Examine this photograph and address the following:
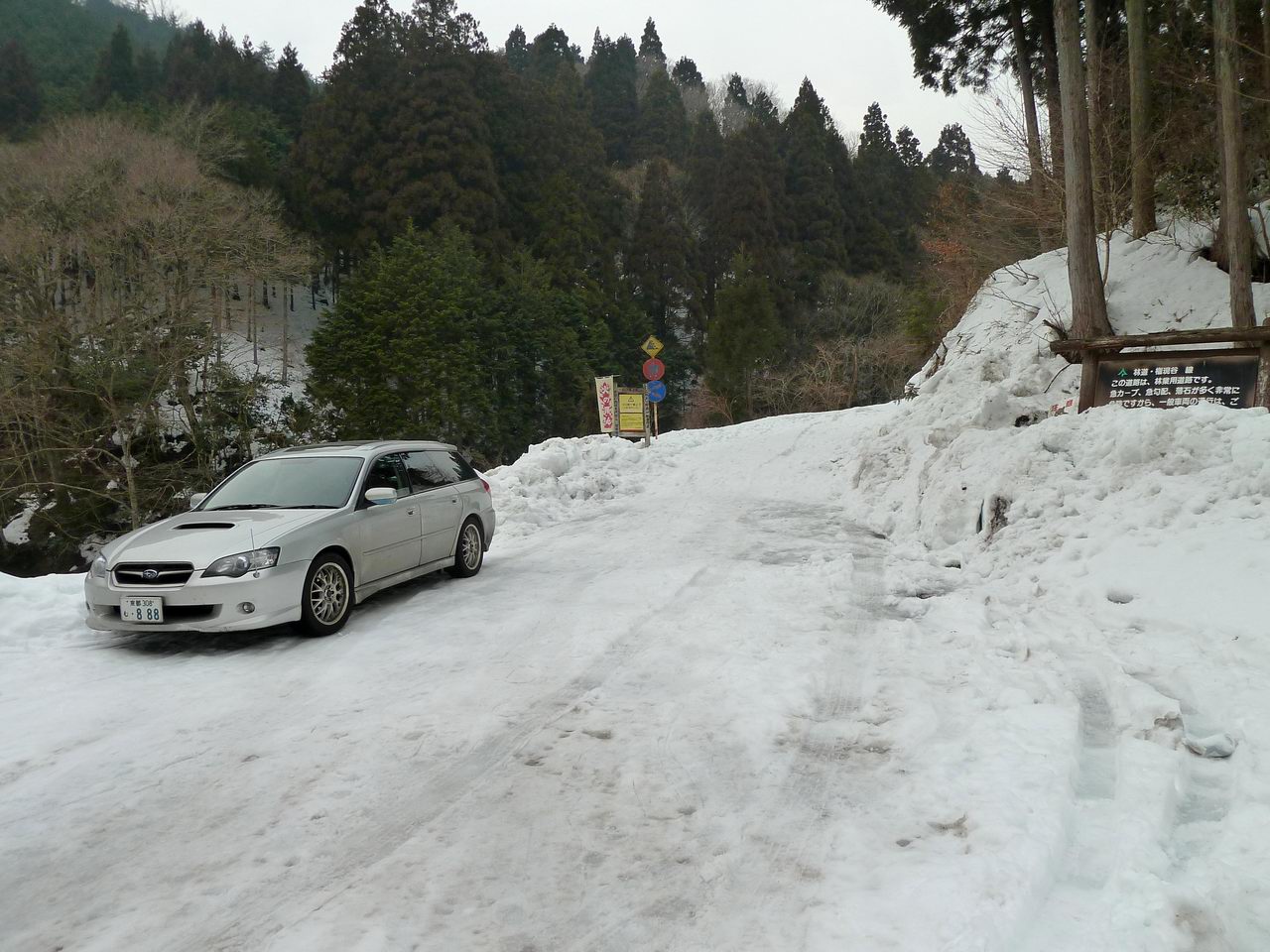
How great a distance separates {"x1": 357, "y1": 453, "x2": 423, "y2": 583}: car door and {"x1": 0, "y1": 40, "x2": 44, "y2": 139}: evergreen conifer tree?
61.8m

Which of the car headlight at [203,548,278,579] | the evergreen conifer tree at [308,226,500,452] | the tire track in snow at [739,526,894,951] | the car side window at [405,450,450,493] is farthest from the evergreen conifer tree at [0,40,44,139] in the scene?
the tire track in snow at [739,526,894,951]

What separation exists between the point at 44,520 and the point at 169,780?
28754 mm

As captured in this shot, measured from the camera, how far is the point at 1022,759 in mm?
3779

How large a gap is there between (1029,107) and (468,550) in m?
18.5

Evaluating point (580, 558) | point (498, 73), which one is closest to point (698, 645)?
point (580, 558)

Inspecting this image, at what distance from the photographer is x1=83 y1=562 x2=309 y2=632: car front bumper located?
5.72 meters

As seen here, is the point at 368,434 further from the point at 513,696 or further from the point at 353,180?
the point at 513,696

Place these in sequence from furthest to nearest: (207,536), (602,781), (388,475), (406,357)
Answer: (406,357) → (388,475) → (207,536) → (602,781)

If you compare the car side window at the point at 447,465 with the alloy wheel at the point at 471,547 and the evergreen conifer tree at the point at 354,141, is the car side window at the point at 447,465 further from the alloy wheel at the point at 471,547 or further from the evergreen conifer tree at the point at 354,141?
the evergreen conifer tree at the point at 354,141

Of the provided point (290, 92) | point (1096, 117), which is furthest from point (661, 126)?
point (1096, 117)

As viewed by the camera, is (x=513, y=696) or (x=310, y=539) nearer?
(x=513, y=696)

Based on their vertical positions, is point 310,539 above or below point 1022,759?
above

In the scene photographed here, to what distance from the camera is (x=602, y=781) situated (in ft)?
12.3

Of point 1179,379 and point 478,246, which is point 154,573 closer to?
point 1179,379
